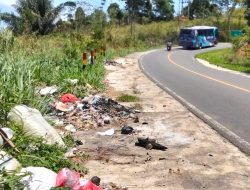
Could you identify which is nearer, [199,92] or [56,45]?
[199,92]

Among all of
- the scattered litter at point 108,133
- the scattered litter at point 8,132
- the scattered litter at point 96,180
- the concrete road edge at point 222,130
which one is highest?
the scattered litter at point 8,132

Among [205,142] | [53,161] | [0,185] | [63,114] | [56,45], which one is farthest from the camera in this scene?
[56,45]

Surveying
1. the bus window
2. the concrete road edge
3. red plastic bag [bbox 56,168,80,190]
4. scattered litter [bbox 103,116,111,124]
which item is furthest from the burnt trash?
the bus window

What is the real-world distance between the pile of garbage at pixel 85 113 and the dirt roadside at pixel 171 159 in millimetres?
469

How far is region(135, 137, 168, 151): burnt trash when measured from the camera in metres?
7.89

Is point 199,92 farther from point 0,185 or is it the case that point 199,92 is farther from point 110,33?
point 110,33

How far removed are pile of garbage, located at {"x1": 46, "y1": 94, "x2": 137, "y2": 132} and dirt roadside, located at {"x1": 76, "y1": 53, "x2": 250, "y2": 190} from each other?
469mm

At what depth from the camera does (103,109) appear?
11180 millimetres

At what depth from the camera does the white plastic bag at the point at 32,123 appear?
6.84 m

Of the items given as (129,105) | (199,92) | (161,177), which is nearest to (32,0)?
(199,92)

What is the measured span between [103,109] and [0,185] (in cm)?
650

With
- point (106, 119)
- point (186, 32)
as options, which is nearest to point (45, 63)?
point (106, 119)

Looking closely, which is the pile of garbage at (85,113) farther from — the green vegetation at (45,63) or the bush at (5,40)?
the bush at (5,40)

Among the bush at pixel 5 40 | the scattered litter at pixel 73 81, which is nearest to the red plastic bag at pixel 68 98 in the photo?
the scattered litter at pixel 73 81
